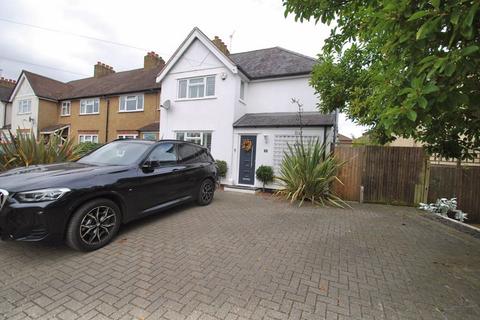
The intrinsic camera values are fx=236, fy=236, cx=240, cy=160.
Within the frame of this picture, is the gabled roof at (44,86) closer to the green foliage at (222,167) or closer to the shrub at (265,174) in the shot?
the green foliage at (222,167)

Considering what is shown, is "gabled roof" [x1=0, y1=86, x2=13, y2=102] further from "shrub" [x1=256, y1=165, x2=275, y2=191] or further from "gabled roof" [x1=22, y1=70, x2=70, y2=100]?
"shrub" [x1=256, y1=165, x2=275, y2=191]

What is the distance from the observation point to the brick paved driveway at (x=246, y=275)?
238cm

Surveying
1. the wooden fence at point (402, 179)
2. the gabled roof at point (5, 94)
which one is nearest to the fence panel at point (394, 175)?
the wooden fence at point (402, 179)

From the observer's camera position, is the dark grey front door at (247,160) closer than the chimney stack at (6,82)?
Yes

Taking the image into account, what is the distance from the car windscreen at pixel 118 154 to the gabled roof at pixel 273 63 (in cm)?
702

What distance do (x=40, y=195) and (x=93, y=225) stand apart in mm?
810

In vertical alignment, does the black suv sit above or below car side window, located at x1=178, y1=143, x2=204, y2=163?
below

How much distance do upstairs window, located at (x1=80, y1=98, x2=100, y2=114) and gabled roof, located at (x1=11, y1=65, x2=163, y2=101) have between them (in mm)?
373

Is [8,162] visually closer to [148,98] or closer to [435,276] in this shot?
[435,276]

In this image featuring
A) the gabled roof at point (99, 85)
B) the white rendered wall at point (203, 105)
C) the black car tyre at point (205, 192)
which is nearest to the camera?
the black car tyre at point (205, 192)

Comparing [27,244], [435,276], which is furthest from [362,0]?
[27,244]

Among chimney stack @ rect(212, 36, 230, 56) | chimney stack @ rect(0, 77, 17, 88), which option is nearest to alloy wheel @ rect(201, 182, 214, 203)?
chimney stack @ rect(212, 36, 230, 56)

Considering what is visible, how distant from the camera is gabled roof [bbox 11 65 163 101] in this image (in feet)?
51.5

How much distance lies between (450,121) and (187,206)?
5599 millimetres
